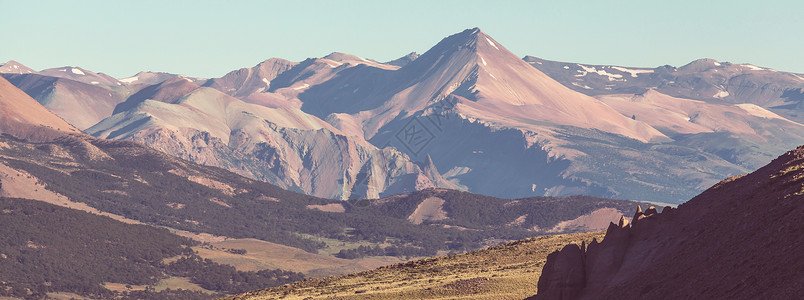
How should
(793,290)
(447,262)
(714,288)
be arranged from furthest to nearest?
1. (447,262)
2. (714,288)
3. (793,290)

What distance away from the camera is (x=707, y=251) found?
8244 cm

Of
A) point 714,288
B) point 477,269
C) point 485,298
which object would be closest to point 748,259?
point 714,288

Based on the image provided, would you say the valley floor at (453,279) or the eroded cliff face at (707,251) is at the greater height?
the eroded cliff face at (707,251)

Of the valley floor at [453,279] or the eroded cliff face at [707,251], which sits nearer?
the eroded cliff face at [707,251]

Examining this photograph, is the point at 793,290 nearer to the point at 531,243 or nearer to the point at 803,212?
the point at 803,212

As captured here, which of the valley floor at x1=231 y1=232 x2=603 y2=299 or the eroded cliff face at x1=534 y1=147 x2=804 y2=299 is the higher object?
the eroded cliff face at x1=534 y1=147 x2=804 y2=299

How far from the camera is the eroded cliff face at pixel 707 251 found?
2849 inches

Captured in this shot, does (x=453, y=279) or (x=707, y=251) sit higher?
(x=707, y=251)

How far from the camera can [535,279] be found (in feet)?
383

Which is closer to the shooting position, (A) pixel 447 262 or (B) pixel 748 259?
(B) pixel 748 259

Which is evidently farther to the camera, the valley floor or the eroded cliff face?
the valley floor

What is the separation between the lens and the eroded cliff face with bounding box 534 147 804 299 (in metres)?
72.4

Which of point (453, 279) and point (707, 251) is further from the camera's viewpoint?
point (453, 279)

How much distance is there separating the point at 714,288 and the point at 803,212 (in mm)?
8812
